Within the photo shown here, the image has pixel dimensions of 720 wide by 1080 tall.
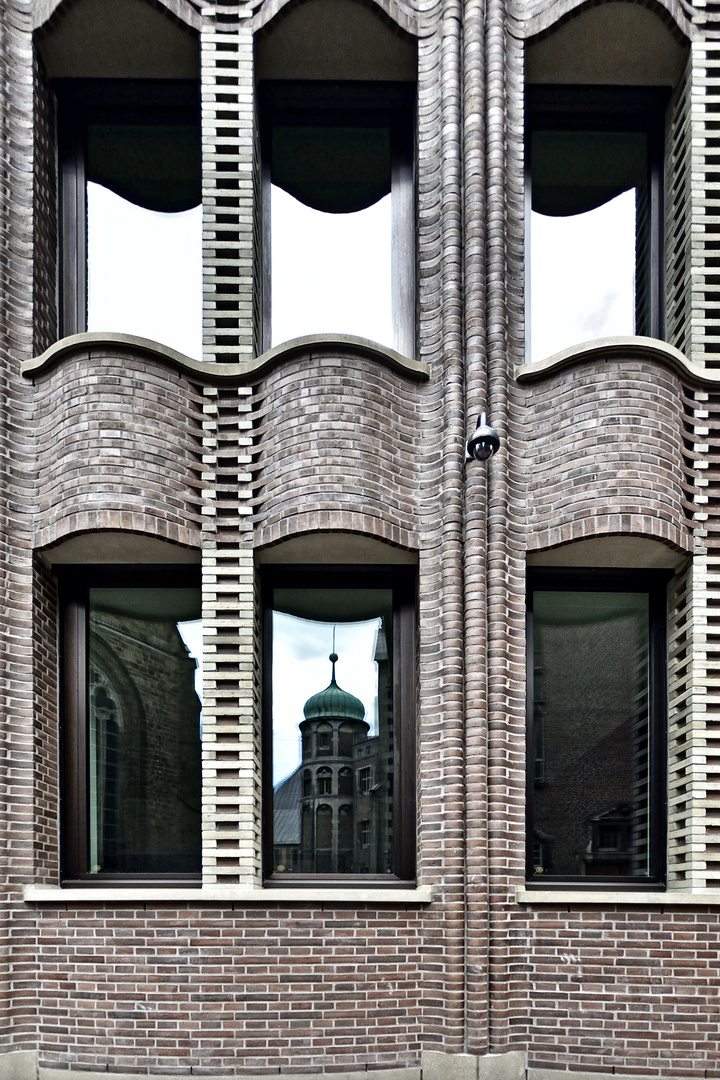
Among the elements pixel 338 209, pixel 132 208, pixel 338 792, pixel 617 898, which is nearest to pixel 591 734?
pixel 617 898

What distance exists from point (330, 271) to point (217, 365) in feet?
5.76

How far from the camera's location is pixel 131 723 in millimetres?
7695

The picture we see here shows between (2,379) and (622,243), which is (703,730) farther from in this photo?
(2,379)

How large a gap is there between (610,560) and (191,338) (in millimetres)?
4322

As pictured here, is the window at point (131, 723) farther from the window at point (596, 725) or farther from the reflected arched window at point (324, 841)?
the window at point (596, 725)

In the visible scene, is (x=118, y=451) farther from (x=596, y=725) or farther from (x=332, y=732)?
(x=596, y=725)

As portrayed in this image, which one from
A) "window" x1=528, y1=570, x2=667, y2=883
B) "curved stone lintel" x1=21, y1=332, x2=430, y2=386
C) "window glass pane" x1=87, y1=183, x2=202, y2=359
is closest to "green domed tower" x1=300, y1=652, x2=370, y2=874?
"window" x1=528, y1=570, x2=667, y2=883

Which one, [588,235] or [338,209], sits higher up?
[338,209]

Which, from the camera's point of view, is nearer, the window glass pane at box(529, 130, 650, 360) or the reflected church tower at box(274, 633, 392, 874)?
the reflected church tower at box(274, 633, 392, 874)

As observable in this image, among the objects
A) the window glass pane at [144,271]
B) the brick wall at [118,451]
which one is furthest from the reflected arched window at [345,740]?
the window glass pane at [144,271]

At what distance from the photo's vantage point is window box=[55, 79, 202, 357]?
8320 mm

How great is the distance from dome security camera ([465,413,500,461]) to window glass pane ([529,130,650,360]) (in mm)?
2141

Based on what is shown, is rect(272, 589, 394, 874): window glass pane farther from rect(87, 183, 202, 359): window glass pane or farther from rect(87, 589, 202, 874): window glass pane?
rect(87, 183, 202, 359): window glass pane

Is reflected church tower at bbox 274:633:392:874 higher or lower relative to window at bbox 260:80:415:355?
lower
